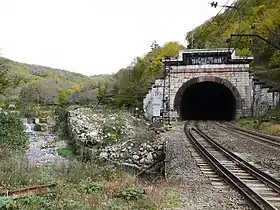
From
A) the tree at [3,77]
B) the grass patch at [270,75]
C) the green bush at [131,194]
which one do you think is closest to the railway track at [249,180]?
the green bush at [131,194]

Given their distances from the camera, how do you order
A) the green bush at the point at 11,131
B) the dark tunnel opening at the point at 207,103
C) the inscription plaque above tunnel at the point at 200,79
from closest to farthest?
1. the green bush at the point at 11,131
2. the inscription plaque above tunnel at the point at 200,79
3. the dark tunnel opening at the point at 207,103

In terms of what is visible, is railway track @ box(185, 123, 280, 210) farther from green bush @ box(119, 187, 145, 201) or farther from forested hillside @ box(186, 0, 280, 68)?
forested hillside @ box(186, 0, 280, 68)

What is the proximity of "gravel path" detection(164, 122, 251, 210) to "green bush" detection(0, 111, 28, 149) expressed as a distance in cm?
875

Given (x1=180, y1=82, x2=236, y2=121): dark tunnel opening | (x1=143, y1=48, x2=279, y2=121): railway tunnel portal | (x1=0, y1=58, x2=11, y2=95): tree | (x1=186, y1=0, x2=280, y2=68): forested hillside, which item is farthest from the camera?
(x1=180, y1=82, x2=236, y2=121): dark tunnel opening

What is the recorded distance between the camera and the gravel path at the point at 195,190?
693cm

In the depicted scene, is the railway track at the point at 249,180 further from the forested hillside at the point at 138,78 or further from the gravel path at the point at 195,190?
the forested hillside at the point at 138,78

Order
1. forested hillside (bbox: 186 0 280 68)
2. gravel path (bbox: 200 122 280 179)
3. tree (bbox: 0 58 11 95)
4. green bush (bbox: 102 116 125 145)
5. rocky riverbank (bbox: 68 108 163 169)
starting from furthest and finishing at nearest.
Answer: forested hillside (bbox: 186 0 280 68) < green bush (bbox: 102 116 125 145) < tree (bbox: 0 58 11 95) < rocky riverbank (bbox: 68 108 163 169) < gravel path (bbox: 200 122 280 179)

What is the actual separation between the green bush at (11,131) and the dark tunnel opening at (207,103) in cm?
2345

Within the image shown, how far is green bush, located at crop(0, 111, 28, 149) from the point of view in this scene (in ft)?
58.5

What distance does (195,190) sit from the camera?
8.17m

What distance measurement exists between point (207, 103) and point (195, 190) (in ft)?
140

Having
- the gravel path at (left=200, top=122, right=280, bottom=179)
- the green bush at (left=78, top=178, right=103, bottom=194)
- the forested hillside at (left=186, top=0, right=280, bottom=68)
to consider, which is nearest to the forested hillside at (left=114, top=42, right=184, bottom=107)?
the forested hillside at (left=186, top=0, right=280, bottom=68)

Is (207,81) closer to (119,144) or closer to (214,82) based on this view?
(214,82)

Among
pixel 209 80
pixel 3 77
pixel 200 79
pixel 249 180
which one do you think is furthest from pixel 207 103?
pixel 249 180
